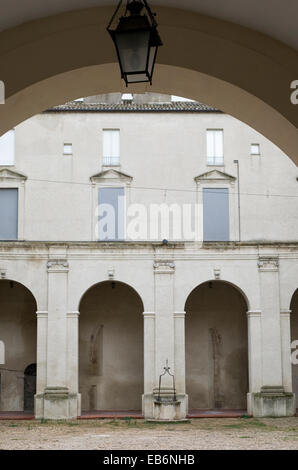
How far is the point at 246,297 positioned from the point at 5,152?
11118mm

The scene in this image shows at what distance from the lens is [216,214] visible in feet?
94.3

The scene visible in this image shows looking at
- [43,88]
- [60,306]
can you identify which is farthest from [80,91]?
[60,306]

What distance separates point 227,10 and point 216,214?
74.0 ft

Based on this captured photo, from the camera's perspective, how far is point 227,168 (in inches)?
1158

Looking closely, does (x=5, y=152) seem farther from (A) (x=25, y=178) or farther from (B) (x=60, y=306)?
(B) (x=60, y=306)

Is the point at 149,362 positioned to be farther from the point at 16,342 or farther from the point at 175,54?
the point at 175,54

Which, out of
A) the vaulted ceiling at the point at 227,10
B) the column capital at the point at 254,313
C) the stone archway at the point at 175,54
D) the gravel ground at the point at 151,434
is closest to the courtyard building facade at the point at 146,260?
the column capital at the point at 254,313

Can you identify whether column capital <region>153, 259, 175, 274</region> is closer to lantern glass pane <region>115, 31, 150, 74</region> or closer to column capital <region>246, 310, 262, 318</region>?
column capital <region>246, 310, 262, 318</region>

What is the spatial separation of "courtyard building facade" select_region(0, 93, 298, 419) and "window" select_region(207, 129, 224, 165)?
1.6 inches

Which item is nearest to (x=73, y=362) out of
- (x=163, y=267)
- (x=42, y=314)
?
(x=42, y=314)

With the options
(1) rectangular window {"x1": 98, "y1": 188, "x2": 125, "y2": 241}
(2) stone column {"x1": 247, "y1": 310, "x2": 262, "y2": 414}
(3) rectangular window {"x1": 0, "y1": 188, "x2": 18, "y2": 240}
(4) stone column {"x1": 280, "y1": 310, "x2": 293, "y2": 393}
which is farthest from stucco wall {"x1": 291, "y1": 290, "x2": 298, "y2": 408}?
(3) rectangular window {"x1": 0, "y1": 188, "x2": 18, "y2": 240}

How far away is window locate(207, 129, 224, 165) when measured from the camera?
96.9 ft

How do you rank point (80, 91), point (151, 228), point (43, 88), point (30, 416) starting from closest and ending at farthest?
point (43, 88)
point (80, 91)
point (30, 416)
point (151, 228)

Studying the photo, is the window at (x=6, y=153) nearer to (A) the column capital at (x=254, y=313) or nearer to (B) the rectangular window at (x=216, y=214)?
(B) the rectangular window at (x=216, y=214)
